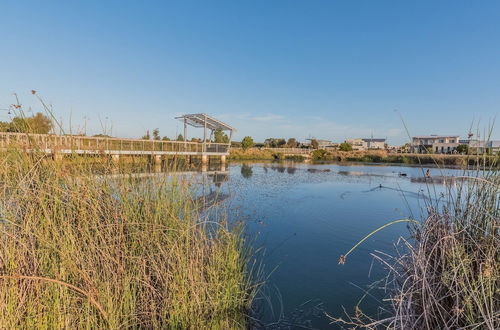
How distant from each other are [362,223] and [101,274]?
259 inches

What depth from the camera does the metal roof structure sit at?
792 inches

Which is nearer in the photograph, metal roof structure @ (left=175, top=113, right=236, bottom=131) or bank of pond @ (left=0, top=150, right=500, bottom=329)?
bank of pond @ (left=0, top=150, right=500, bottom=329)

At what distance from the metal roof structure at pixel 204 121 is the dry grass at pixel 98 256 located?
1708 cm

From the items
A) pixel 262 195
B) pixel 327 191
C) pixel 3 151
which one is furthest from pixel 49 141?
pixel 327 191

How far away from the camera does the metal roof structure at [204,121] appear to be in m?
20.1

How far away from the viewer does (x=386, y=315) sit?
3.05 meters

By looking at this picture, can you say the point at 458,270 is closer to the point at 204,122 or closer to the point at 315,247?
the point at 315,247

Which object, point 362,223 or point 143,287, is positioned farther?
point 362,223

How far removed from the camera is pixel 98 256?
209 centimetres

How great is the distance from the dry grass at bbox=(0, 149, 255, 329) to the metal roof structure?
56.0ft

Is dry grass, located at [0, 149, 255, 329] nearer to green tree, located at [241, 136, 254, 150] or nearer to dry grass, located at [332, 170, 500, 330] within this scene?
dry grass, located at [332, 170, 500, 330]

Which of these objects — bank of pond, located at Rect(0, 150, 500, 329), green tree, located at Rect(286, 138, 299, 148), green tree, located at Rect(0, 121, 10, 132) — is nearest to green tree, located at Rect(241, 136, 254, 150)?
green tree, located at Rect(286, 138, 299, 148)

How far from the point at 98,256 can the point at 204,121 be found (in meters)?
19.7

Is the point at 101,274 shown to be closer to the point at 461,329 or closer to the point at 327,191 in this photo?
the point at 461,329
